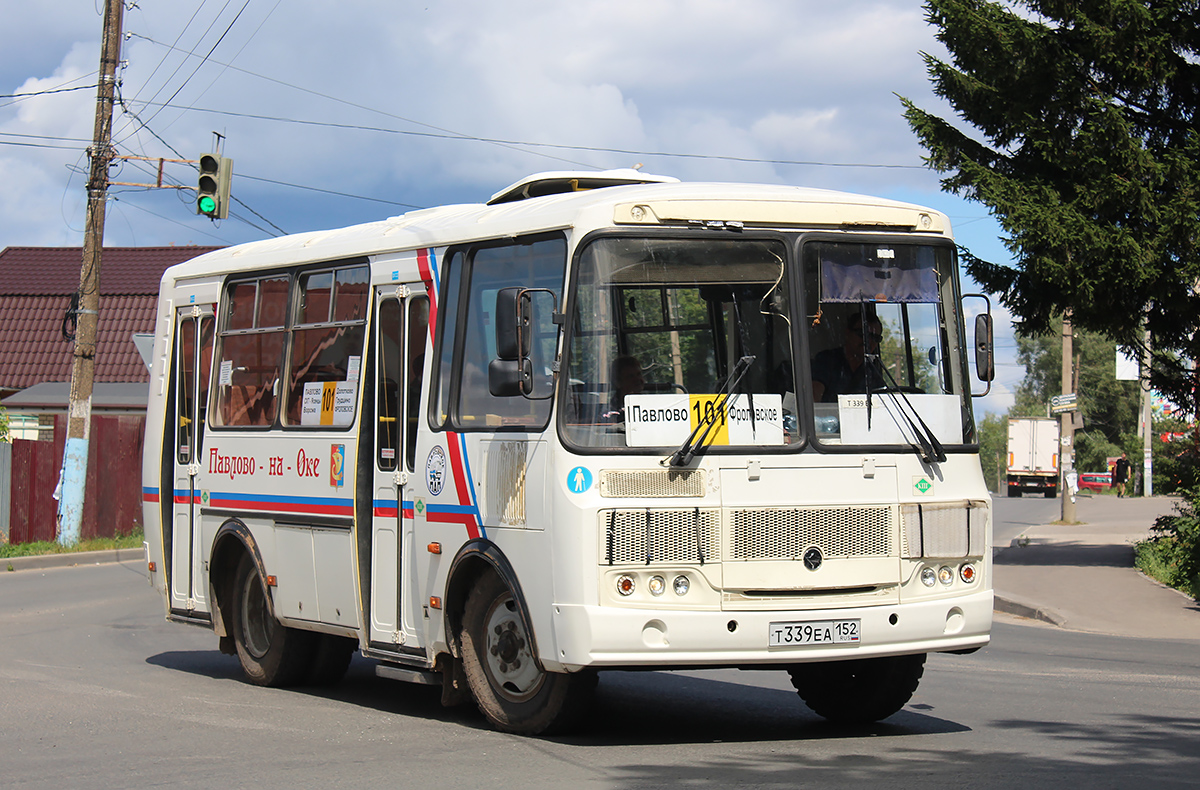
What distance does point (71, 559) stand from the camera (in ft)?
79.1

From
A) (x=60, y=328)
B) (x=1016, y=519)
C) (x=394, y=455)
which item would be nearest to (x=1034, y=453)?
(x=1016, y=519)

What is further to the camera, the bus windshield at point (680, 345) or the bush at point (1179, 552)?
the bush at point (1179, 552)

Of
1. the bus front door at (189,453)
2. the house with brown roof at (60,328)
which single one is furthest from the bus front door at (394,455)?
the house with brown roof at (60,328)

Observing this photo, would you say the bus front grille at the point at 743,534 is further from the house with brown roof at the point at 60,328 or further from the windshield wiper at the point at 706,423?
the house with brown roof at the point at 60,328

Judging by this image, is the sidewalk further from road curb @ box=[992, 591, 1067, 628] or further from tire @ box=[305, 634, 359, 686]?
tire @ box=[305, 634, 359, 686]

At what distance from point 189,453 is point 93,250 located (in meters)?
13.9

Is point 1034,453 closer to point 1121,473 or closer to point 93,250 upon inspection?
point 1121,473

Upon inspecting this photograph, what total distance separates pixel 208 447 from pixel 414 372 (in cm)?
296

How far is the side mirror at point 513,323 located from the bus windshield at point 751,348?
0.31 meters

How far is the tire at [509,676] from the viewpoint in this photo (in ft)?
26.5

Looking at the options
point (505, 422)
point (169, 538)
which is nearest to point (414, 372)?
point (505, 422)

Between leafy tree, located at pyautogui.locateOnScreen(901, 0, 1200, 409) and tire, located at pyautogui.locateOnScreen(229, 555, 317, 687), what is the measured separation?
12390 mm

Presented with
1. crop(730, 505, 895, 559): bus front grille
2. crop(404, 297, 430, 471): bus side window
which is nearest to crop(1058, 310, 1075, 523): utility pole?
crop(404, 297, 430, 471): bus side window

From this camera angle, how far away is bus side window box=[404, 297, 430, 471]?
928 centimetres
